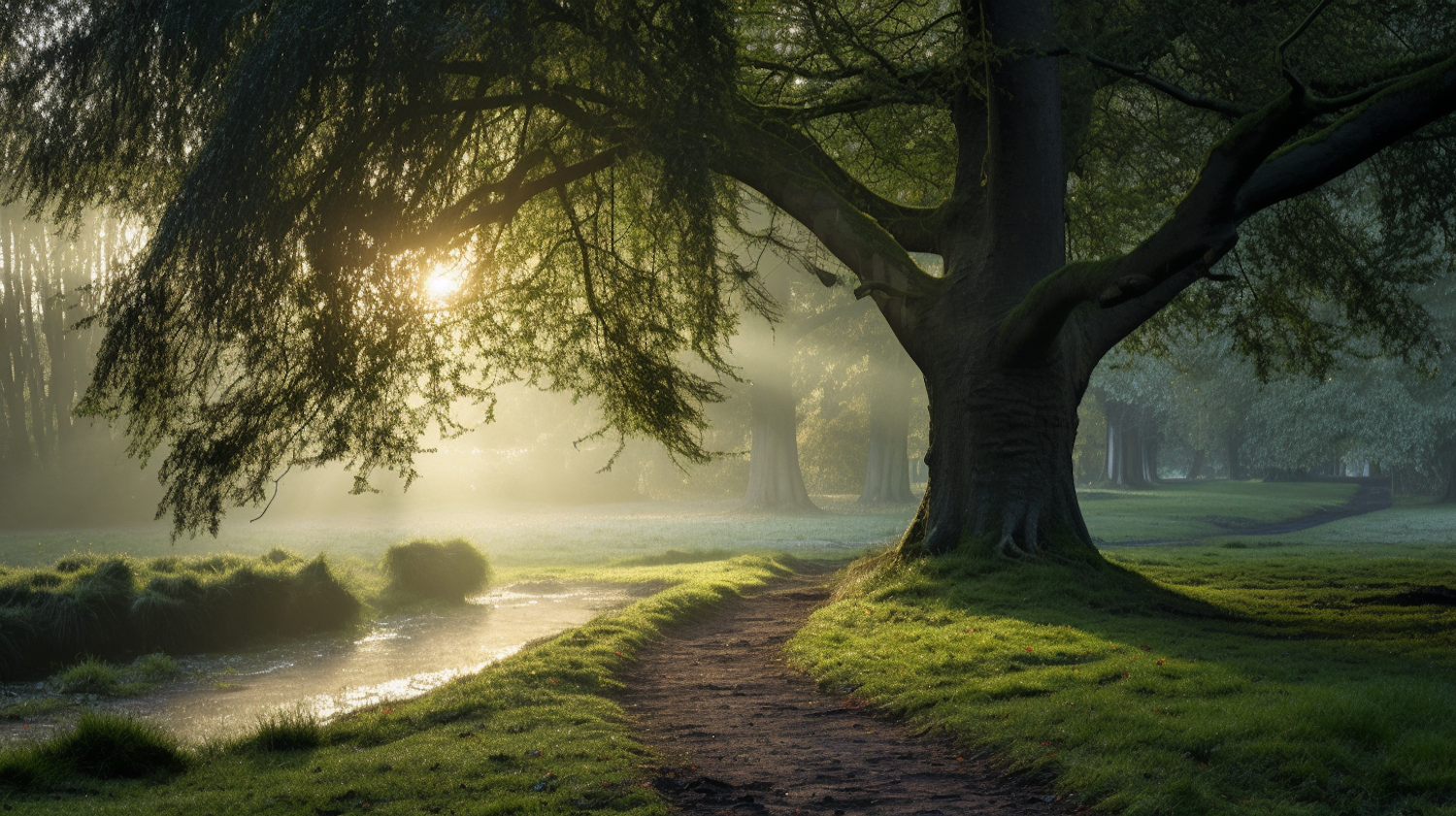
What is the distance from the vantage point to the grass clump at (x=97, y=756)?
6152 millimetres

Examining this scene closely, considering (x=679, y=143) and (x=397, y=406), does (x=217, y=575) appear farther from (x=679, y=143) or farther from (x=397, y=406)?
(x=679, y=143)

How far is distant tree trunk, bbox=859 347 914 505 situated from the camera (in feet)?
141

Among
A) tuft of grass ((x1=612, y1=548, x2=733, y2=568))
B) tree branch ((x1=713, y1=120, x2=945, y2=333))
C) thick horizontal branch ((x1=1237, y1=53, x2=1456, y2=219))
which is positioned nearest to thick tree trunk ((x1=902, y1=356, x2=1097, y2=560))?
tree branch ((x1=713, y1=120, x2=945, y2=333))

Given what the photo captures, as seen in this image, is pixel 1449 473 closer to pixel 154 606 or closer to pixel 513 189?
pixel 513 189

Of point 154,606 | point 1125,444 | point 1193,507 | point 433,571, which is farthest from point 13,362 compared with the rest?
point 1125,444

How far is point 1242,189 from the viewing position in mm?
8938

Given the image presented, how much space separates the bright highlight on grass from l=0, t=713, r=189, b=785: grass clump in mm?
4518

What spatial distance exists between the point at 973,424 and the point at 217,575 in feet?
34.3

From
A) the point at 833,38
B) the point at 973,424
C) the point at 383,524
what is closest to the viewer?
the point at 833,38

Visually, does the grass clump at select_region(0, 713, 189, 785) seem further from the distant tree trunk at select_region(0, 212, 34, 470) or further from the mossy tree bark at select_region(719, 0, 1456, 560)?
the distant tree trunk at select_region(0, 212, 34, 470)

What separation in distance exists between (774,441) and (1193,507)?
17.0 meters

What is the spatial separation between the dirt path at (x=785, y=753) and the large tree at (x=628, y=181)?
311 centimetres

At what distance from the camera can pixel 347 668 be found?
1192 cm

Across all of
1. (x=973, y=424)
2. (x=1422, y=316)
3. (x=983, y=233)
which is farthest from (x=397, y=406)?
(x=1422, y=316)
